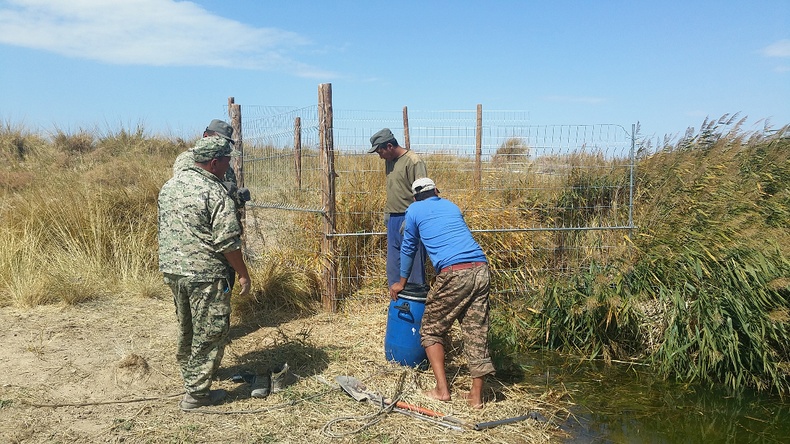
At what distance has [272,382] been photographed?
4.45 metres

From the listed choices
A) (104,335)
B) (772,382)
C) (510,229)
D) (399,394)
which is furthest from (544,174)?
(104,335)

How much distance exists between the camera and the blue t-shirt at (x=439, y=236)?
418 centimetres

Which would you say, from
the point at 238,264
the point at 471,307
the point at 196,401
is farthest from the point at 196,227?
the point at 471,307

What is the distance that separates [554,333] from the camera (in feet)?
19.2

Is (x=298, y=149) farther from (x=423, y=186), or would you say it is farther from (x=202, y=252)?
(x=202, y=252)

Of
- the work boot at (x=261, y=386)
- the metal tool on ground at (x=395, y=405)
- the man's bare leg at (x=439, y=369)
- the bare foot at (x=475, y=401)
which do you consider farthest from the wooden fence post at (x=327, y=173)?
the bare foot at (x=475, y=401)

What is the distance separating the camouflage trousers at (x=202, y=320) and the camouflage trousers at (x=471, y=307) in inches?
61.2

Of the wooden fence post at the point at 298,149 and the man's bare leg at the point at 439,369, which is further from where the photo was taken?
the wooden fence post at the point at 298,149

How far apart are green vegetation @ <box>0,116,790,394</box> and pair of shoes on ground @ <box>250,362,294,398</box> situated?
1870mm

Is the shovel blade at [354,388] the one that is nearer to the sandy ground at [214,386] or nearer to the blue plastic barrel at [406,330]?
the sandy ground at [214,386]

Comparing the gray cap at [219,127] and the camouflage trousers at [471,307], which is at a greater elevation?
the gray cap at [219,127]

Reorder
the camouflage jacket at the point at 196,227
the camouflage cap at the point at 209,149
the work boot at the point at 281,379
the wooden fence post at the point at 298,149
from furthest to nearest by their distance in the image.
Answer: the wooden fence post at the point at 298,149 → the work boot at the point at 281,379 → the camouflage cap at the point at 209,149 → the camouflage jacket at the point at 196,227

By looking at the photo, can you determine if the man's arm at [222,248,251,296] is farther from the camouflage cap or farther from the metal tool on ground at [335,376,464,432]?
the metal tool on ground at [335,376,464,432]

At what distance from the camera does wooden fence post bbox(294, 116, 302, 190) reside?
21.5 ft
